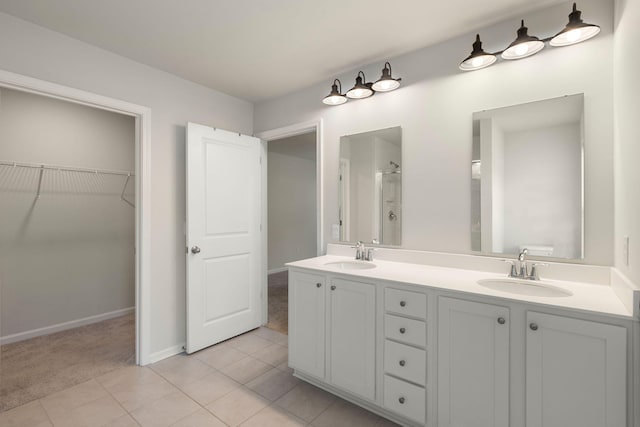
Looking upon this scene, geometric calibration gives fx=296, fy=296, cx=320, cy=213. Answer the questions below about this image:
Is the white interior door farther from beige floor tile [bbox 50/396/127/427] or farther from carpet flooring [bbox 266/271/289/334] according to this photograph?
beige floor tile [bbox 50/396/127/427]

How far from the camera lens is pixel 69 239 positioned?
322cm

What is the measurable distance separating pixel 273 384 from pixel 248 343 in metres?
0.80

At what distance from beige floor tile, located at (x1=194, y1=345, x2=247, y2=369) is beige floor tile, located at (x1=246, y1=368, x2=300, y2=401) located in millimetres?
403

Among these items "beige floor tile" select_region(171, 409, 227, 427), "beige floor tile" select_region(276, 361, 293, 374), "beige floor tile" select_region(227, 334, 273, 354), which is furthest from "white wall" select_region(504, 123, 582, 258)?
"beige floor tile" select_region(227, 334, 273, 354)

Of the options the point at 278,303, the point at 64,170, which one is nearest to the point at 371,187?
the point at 278,303

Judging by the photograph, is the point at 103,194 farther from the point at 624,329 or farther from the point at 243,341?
the point at 624,329

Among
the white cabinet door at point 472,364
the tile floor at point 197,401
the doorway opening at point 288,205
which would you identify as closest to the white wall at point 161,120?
the tile floor at point 197,401

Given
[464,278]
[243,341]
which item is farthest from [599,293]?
[243,341]

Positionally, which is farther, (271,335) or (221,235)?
(271,335)

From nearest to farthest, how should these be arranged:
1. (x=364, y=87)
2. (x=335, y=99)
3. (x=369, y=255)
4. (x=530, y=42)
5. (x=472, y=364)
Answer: (x=472, y=364), (x=530, y=42), (x=364, y=87), (x=369, y=255), (x=335, y=99)

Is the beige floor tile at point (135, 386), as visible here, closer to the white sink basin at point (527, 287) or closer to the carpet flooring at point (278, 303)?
the carpet flooring at point (278, 303)

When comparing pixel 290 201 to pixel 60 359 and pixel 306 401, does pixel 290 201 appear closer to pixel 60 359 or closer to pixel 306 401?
pixel 60 359

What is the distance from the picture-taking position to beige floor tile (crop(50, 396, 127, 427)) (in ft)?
5.85

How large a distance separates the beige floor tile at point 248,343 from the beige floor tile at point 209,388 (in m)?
0.47
